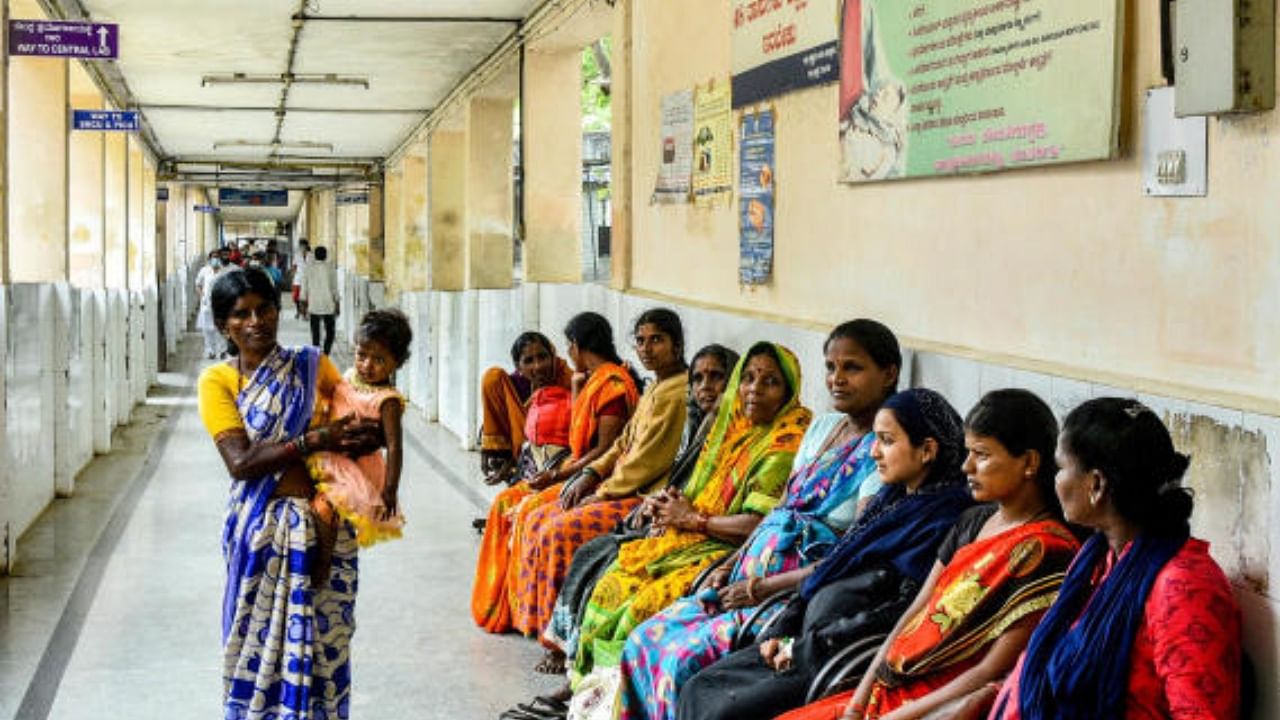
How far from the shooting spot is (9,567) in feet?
24.7

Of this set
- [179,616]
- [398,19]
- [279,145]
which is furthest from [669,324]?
[279,145]

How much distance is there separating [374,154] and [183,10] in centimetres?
1155

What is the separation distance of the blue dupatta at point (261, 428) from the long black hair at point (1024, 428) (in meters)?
1.90

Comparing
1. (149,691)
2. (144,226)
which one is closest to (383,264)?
(144,226)

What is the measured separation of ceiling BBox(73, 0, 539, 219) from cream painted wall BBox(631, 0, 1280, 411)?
3990 mm

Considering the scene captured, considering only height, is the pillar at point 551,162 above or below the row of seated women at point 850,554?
above

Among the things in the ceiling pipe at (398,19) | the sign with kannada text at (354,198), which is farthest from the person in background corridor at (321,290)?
the ceiling pipe at (398,19)

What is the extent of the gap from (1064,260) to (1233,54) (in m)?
0.95

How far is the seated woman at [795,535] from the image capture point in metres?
4.23

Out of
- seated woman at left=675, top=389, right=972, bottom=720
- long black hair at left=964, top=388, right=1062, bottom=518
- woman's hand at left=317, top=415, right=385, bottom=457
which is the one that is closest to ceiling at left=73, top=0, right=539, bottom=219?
woman's hand at left=317, top=415, right=385, bottom=457

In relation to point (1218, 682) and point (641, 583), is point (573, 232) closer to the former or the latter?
point (641, 583)

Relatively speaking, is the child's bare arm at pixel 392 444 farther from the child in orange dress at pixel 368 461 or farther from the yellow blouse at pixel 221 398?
the yellow blouse at pixel 221 398

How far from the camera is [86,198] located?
41.9 feet

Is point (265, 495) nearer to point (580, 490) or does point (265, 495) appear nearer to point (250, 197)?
point (580, 490)
